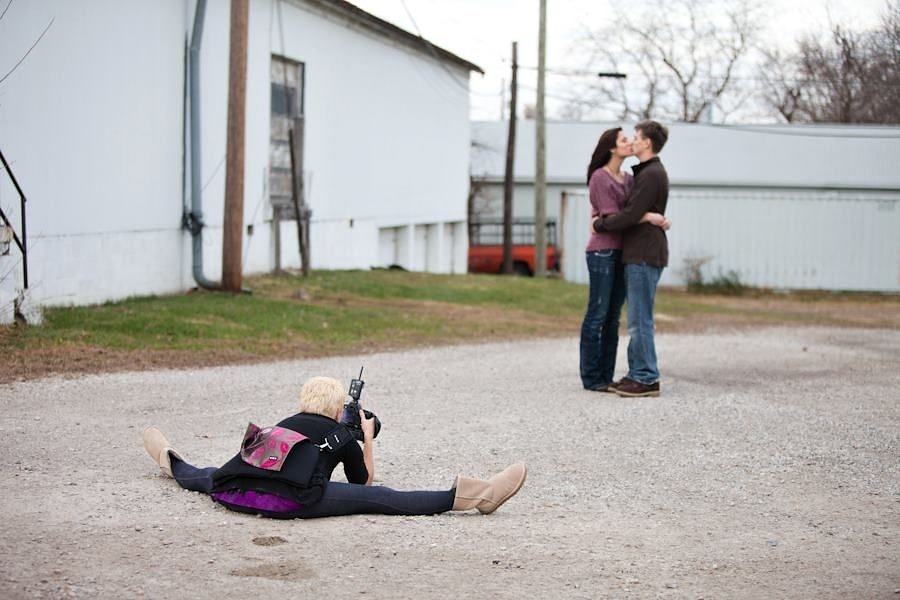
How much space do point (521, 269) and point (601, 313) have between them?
27.9 metres

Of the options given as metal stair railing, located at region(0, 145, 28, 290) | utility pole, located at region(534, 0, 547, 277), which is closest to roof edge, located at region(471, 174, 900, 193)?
utility pole, located at region(534, 0, 547, 277)

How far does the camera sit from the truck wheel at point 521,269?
3731 centimetres

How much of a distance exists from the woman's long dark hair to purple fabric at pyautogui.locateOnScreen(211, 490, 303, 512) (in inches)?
192

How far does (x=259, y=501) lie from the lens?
553 cm

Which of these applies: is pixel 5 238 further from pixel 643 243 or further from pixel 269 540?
pixel 269 540

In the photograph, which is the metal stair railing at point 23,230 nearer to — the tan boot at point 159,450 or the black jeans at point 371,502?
the tan boot at point 159,450

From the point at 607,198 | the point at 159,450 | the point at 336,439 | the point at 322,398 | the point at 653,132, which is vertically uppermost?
Answer: the point at 653,132

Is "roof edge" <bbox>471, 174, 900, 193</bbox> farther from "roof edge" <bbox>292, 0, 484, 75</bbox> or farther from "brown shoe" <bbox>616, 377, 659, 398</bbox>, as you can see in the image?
"brown shoe" <bbox>616, 377, 659, 398</bbox>

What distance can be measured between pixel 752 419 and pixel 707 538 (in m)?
3.47

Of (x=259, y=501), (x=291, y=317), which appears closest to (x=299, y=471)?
(x=259, y=501)

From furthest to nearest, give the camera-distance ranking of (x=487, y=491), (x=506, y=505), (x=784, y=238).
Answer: (x=784, y=238), (x=506, y=505), (x=487, y=491)

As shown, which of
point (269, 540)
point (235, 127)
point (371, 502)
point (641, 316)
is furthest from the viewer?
point (235, 127)

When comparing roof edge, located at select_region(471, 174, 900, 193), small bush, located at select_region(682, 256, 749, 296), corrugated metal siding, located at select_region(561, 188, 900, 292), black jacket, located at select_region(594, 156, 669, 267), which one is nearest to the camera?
black jacket, located at select_region(594, 156, 669, 267)

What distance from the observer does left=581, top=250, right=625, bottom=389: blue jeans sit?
9.62 metres
